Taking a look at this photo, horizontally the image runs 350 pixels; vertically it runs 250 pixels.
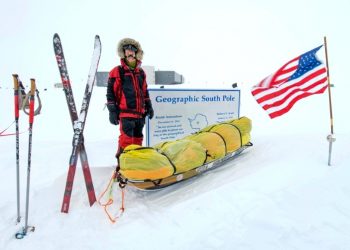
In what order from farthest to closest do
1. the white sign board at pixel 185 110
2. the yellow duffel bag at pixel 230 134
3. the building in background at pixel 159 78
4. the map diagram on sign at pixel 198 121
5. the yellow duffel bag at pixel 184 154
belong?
1. the building in background at pixel 159 78
2. the map diagram on sign at pixel 198 121
3. the white sign board at pixel 185 110
4. the yellow duffel bag at pixel 230 134
5. the yellow duffel bag at pixel 184 154

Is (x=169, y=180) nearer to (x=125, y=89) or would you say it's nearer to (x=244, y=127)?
(x=125, y=89)

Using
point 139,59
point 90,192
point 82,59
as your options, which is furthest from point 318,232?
point 82,59

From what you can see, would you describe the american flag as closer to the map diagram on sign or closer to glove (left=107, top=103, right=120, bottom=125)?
the map diagram on sign

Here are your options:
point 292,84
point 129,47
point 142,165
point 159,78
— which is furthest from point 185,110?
point 159,78

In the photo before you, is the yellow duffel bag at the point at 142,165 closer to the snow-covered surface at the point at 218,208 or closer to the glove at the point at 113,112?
the snow-covered surface at the point at 218,208

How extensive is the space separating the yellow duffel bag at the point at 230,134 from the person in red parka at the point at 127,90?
4.22ft

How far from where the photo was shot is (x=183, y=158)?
12.0 feet

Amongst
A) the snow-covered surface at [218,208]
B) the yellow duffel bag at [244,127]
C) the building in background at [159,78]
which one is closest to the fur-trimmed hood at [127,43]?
the snow-covered surface at [218,208]

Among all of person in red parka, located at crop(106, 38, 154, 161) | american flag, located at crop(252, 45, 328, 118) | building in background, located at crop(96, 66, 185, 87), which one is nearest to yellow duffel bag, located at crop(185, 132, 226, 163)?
american flag, located at crop(252, 45, 328, 118)

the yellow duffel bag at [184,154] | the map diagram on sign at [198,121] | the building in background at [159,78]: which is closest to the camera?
the yellow duffel bag at [184,154]

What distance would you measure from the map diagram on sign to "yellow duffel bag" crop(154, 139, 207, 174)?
1941 millimetres

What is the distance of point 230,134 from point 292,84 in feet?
3.88

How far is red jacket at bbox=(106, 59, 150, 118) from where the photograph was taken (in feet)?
13.5

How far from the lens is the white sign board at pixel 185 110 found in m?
5.47
